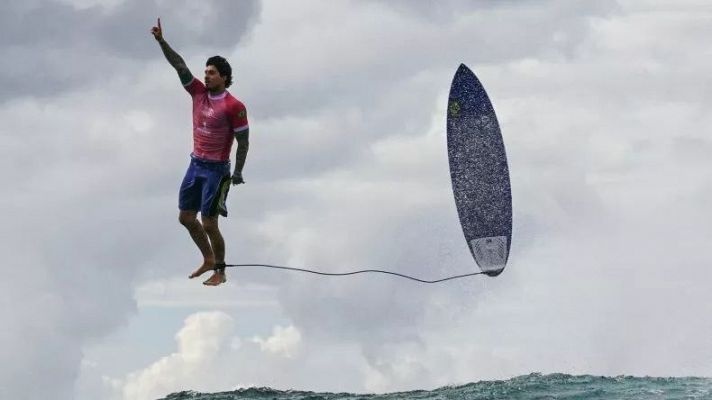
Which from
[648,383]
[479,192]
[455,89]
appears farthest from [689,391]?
[455,89]

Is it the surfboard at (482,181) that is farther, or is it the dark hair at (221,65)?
the surfboard at (482,181)

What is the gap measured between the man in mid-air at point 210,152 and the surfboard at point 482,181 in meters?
7.21

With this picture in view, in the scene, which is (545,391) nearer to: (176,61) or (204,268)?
(204,268)

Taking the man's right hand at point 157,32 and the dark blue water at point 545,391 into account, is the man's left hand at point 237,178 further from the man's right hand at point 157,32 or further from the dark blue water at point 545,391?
the dark blue water at point 545,391

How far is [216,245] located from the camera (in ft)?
54.6

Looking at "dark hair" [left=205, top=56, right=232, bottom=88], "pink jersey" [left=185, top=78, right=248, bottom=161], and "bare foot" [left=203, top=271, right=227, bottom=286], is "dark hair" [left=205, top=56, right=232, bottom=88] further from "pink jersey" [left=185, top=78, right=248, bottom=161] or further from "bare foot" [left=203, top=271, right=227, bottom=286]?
"bare foot" [left=203, top=271, right=227, bottom=286]

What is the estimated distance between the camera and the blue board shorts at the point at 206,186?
16.2m

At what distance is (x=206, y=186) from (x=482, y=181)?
7906mm

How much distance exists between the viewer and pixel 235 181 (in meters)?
16.2

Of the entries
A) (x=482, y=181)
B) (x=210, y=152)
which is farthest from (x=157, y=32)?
(x=482, y=181)

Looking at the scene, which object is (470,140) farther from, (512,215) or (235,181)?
(235,181)

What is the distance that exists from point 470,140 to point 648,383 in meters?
8.40

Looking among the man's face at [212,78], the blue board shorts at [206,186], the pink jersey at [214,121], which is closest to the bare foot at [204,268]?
the blue board shorts at [206,186]

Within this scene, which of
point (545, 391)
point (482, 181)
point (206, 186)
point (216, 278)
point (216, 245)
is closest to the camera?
point (206, 186)
